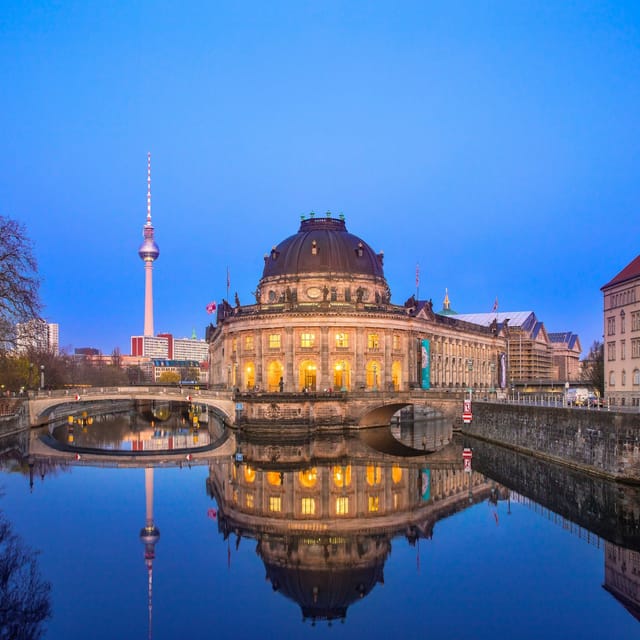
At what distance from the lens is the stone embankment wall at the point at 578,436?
42.3 meters

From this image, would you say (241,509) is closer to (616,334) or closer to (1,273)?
(1,273)

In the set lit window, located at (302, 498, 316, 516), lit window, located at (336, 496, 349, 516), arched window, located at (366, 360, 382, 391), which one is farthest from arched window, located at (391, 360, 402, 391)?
lit window, located at (302, 498, 316, 516)

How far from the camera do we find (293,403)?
84062mm

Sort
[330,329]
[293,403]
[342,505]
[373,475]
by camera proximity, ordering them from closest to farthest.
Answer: [342,505] < [373,475] < [293,403] < [330,329]

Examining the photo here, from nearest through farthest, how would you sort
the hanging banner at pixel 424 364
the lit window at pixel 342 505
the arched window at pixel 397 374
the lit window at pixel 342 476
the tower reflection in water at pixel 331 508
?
1. the tower reflection in water at pixel 331 508
2. the lit window at pixel 342 505
3. the lit window at pixel 342 476
4. the arched window at pixel 397 374
5. the hanging banner at pixel 424 364

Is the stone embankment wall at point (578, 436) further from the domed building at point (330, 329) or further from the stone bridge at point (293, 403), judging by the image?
the domed building at point (330, 329)

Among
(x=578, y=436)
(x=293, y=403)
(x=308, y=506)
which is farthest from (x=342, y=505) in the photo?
(x=293, y=403)

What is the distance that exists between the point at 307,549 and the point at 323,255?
79.3 metres

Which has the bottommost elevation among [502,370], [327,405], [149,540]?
[149,540]

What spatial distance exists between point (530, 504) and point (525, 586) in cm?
1432

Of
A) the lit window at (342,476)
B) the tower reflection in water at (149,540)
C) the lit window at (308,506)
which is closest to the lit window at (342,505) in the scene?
the lit window at (308,506)

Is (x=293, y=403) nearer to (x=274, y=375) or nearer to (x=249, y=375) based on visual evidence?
(x=274, y=375)

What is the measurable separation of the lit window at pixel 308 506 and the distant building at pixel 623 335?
3425cm

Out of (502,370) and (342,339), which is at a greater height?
(342,339)
